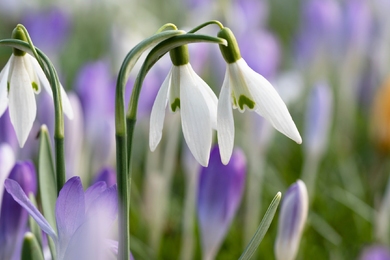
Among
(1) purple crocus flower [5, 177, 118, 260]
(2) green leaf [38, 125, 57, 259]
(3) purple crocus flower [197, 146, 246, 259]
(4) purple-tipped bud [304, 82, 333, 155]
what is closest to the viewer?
(1) purple crocus flower [5, 177, 118, 260]

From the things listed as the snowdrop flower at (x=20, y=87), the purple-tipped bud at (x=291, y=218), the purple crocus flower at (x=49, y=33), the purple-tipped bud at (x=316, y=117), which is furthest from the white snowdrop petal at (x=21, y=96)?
the purple crocus flower at (x=49, y=33)

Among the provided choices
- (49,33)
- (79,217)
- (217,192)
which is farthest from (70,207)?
(49,33)

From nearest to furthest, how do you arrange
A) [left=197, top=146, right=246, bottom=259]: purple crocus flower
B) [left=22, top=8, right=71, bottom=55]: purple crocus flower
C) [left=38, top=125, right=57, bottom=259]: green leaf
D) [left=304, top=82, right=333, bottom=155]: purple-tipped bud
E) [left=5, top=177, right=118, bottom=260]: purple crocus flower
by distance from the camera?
[left=5, top=177, right=118, bottom=260]: purple crocus flower, [left=38, top=125, right=57, bottom=259]: green leaf, [left=197, top=146, right=246, bottom=259]: purple crocus flower, [left=304, top=82, right=333, bottom=155]: purple-tipped bud, [left=22, top=8, right=71, bottom=55]: purple crocus flower

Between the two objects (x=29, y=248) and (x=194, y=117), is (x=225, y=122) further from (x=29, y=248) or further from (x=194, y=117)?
(x=29, y=248)

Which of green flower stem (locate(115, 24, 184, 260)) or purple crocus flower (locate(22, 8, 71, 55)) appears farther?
purple crocus flower (locate(22, 8, 71, 55))

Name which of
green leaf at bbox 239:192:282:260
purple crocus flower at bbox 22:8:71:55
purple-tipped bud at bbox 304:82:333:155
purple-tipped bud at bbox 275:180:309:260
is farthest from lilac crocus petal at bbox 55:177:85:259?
purple crocus flower at bbox 22:8:71:55

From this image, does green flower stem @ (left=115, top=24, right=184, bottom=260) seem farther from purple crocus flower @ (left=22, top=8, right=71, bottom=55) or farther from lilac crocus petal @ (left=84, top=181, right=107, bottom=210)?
purple crocus flower @ (left=22, top=8, right=71, bottom=55)

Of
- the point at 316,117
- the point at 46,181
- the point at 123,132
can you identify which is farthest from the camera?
the point at 316,117

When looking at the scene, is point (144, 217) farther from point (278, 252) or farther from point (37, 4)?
point (37, 4)
